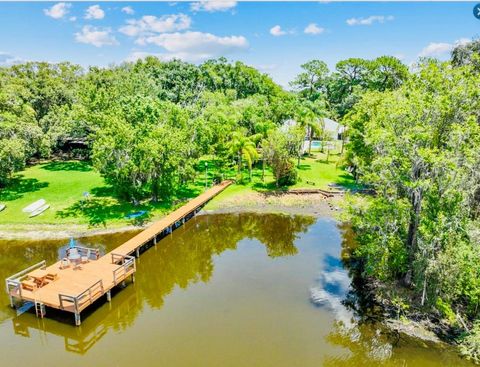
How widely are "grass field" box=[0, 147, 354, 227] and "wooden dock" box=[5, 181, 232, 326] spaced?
7497 mm

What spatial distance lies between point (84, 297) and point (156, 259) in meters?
7.22

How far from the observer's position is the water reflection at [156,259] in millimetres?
17281

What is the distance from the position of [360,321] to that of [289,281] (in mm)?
4805

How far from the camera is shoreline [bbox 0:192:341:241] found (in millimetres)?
27578

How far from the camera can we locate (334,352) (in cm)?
1573

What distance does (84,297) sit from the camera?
57.9 feet

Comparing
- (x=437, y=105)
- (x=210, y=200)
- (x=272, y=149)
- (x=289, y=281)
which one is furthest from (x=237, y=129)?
(x=437, y=105)

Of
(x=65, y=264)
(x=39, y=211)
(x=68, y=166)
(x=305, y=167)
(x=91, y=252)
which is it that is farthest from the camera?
(x=305, y=167)

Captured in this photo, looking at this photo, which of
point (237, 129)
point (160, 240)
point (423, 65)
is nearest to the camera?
point (423, 65)

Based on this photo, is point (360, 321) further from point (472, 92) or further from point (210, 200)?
point (210, 200)

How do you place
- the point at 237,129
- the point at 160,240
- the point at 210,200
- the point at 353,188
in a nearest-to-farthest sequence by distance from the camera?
the point at 160,240 < the point at 210,200 < the point at 353,188 < the point at 237,129

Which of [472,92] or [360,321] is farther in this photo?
[360,321]

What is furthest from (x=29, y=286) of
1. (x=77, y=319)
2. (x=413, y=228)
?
(x=413, y=228)
